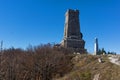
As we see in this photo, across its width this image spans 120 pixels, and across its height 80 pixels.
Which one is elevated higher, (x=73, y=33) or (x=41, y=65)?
(x=73, y=33)

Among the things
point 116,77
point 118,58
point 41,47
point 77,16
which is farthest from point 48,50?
point 77,16

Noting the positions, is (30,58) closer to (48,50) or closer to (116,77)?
(48,50)

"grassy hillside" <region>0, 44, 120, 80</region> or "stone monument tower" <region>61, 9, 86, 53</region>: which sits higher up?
"stone monument tower" <region>61, 9, 86, 53</region>

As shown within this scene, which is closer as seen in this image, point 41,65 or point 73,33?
point 41,65

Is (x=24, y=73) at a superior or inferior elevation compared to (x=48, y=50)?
inferior

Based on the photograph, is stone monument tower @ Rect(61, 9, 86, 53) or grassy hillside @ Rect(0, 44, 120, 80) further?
stone monument tower @ Rect(61, 9, 86, 53)

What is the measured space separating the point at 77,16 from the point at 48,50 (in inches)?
1073

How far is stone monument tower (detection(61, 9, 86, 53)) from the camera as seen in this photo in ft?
203

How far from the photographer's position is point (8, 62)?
1614 inches

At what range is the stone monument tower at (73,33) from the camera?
61.8 metres

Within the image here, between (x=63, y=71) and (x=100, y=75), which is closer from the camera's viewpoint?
(x=100, y=75)

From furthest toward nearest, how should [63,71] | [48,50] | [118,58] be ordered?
[48,50] < [63,71] < [118,58]

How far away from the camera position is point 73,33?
211 feet

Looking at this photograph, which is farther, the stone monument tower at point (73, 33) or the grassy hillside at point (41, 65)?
the stone monument tower at point (73, 33)
